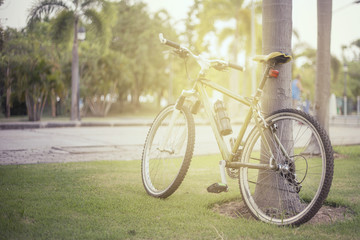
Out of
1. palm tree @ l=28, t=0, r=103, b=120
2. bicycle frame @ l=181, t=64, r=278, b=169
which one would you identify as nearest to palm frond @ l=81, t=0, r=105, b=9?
palm tree @ l=28, t=0, r=103, b=120

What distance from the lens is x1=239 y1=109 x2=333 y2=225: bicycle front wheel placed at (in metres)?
3.01

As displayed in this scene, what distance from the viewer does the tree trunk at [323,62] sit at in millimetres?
7168

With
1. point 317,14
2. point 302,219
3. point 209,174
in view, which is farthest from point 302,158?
point 317,14

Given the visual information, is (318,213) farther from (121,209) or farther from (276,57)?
(121,209)

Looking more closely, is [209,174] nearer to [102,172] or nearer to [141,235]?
[102,172]

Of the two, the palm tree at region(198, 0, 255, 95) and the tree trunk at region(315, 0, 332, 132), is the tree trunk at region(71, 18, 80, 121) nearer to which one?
the palm tree at region(198, 0, 255, 95)

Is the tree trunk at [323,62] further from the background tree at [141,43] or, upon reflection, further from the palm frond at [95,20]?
the background tree at [141,43]

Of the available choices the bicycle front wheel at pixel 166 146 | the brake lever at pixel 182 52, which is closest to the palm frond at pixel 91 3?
the bicycle front wheel at pixel 166 146

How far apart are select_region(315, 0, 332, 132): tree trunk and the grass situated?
2082 millimetres

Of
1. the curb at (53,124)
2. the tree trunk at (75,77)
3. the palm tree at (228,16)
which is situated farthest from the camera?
the palm tree at (228,16)

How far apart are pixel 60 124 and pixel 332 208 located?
14833 mm

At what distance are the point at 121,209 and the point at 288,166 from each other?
4.98 ft

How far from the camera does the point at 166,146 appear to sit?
447 centimetres

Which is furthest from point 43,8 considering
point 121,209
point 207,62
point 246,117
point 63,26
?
point 246,117
